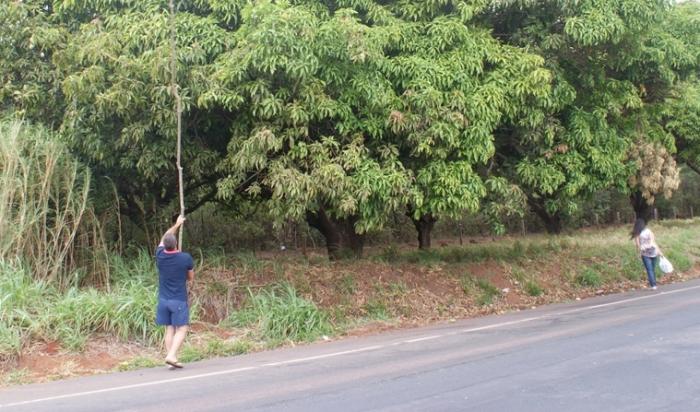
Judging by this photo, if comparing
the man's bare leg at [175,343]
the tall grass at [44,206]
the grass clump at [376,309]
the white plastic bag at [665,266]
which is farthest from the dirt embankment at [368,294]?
the tall grass at [44,206]

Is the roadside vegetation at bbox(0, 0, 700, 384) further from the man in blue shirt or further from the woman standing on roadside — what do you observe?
the woman standing on roadside

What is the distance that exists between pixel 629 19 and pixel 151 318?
9.81 meters

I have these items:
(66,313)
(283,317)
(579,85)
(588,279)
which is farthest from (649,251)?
(66,313)

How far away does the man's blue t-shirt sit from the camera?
850 centimetres

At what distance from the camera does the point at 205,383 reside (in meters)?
7.56

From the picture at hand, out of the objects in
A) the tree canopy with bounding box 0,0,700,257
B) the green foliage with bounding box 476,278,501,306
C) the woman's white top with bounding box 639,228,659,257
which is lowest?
the green foliage with bounding box 476,278,501,306

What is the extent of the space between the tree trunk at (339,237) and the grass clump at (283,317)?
3945mm

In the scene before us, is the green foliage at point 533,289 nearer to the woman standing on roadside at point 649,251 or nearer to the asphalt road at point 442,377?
the woman standing on roadside at point 649,251

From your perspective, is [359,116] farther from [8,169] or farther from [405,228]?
[405,228]

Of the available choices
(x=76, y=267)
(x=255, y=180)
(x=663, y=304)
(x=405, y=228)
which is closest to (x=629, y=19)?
(x=663, y=304)

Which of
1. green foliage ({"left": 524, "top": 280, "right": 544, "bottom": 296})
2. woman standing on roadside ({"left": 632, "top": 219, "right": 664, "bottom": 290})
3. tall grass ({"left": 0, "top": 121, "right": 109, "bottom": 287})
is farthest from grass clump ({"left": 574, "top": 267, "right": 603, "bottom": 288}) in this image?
tall grass ({"left": 0, "top": 121, "right": 109, "bottom": 287})

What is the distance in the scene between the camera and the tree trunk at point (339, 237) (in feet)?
52.0

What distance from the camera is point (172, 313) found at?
8.54m

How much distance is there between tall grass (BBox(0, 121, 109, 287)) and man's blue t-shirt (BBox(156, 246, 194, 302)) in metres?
3.34
